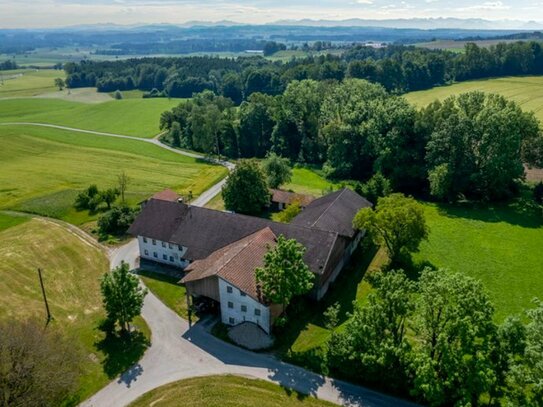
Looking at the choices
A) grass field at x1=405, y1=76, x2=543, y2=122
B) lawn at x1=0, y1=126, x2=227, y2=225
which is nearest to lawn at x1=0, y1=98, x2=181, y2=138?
lawn at x1=0, y1=126, x2=227, y2=225

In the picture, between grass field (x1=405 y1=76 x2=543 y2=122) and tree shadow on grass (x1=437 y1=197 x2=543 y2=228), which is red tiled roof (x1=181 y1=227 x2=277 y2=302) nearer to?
tree shadow on grass (x1=437 y1=197 x2=543 y2=228)

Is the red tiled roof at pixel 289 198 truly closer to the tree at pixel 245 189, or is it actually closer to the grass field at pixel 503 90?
the tree at pixel 245 189

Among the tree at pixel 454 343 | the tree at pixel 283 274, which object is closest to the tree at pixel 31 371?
the tree at pixel 283 274

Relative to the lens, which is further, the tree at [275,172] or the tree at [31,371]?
the tree at [275,172]

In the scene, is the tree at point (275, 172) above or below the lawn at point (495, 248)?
above

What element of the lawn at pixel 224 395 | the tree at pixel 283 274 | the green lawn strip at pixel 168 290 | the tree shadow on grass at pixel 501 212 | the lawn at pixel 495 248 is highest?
the tree at pixel 283 274
